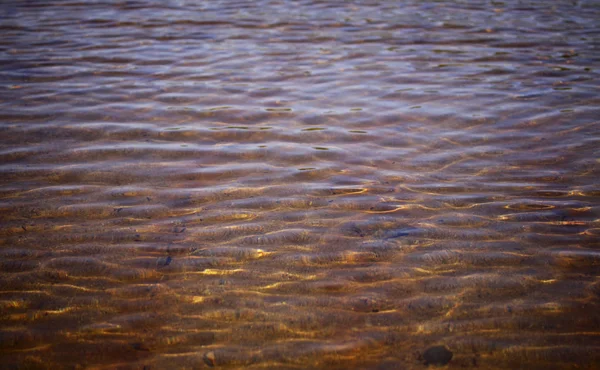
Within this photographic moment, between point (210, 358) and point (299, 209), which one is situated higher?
point (299, 209)

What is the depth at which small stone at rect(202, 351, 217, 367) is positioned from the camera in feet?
Result: 6.41

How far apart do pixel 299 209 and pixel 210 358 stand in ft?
4.29

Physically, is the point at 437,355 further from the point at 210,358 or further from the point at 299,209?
the point at 299,209

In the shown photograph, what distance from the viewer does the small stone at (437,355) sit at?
1.95 metres

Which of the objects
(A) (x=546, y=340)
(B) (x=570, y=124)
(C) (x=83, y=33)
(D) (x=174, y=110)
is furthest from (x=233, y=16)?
(A) (x=546, y=340)

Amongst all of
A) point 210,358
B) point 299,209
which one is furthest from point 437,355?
point 299,209

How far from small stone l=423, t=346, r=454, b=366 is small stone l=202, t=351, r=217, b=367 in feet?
3.14

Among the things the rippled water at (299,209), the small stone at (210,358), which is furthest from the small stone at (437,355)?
the small stone at (210,358)

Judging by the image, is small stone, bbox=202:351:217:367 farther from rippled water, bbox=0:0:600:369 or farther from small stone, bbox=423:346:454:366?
small stone, bbox=423:346:454:366

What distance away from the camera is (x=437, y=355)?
1.98 m

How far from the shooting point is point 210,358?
1979 mm

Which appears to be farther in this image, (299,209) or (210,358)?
(299,209)

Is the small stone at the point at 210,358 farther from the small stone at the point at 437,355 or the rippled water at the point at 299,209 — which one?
the small stone at the point at 437,355

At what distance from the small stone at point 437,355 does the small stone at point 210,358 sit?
956mm
